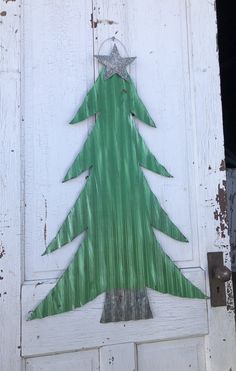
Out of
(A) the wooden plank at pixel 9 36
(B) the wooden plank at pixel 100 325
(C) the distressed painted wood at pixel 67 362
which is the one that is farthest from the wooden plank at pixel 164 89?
(C) the distressed painted wood at pixel 67 362

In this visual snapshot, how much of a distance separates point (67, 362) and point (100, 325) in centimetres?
14

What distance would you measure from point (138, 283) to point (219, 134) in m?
0.56

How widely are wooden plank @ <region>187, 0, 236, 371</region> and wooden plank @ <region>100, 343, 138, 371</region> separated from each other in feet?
0.82

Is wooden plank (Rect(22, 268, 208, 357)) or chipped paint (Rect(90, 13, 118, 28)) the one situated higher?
chipped paint (Rect(90, 13, 118, 28))

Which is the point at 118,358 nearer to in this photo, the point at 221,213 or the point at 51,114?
the point at 221,213

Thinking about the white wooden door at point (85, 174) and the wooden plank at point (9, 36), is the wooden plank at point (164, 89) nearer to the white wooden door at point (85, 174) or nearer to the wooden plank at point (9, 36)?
the white wooden door at point (85, 174)

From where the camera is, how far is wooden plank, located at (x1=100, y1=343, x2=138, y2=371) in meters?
A: 1.11

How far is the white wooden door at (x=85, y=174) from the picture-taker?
1.08 meters

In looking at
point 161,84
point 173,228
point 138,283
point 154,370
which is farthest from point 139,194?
point 154,370

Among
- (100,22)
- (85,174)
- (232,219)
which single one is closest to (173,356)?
(85,174)

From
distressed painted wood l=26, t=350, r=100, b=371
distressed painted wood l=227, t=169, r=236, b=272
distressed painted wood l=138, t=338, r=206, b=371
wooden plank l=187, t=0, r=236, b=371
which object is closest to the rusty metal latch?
wooden plank l=187, t=0, r=236, b=371

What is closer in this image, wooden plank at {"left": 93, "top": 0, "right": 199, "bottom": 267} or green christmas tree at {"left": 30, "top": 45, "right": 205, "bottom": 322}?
green christmas tree at {"left": 30, "top": 45, "right": 205, "bottom": 322}

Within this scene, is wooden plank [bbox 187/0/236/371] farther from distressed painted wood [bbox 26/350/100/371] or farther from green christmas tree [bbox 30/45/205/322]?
distressed painted wood [bbox 26/350/100/371]

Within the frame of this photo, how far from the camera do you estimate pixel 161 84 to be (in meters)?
1.25
